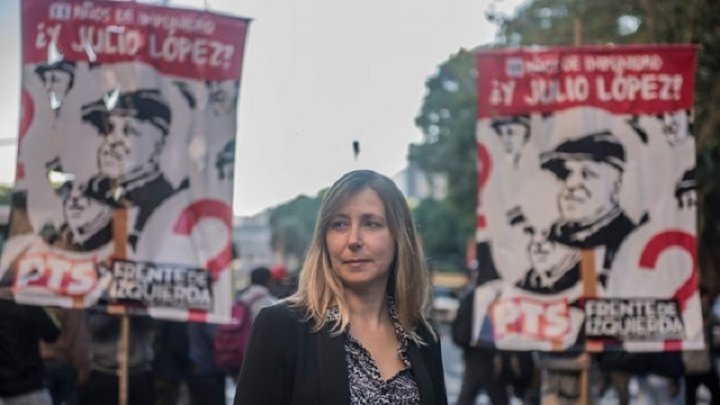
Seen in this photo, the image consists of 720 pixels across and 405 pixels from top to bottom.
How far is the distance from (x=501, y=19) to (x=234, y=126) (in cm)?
1588

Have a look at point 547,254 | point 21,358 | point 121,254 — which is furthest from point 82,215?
point 547,254

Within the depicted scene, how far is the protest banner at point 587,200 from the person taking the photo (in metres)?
10.3

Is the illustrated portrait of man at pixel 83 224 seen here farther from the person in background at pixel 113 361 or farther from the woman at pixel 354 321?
the woman at pixel 354 321

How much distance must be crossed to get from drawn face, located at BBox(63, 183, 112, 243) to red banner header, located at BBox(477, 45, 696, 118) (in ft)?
9.09

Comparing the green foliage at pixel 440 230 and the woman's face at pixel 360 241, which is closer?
the woman's face at pixel 360 241

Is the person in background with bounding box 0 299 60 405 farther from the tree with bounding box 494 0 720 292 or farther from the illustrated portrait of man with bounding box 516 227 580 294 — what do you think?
the tree with bounding box 494 0 720 292

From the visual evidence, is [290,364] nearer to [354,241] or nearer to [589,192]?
[354,241]

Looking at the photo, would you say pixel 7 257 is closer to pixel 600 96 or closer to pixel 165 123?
pixel 165 123

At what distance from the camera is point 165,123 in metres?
9.64

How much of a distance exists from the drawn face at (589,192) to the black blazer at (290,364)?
697cm

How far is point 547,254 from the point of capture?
34.0 ft

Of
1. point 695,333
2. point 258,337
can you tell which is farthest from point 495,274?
point 258,337

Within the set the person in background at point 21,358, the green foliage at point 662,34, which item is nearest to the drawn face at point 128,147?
the person in background at point 21,358

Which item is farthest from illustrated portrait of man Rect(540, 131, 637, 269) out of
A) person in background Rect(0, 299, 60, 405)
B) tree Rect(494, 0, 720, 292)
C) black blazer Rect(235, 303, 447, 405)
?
black blazer Rect(235, 303, 447, 405)
